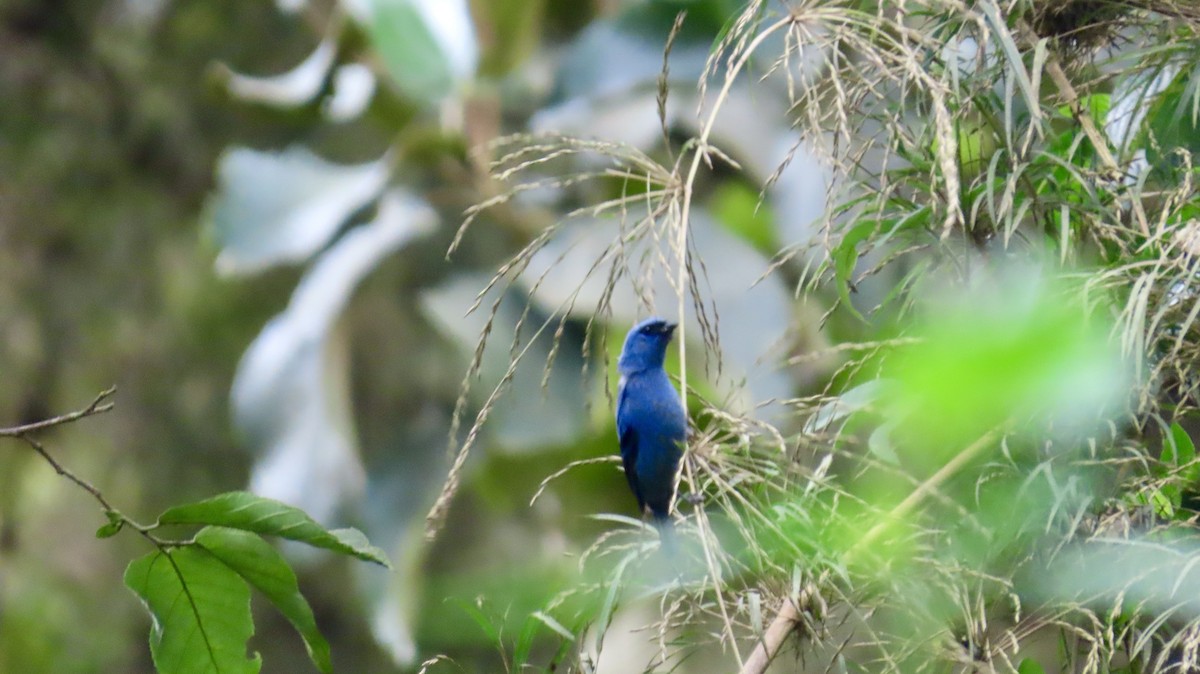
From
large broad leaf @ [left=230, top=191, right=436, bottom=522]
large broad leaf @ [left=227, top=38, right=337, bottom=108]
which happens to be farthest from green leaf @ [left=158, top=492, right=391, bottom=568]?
large broad leaf @ [left=227, top=38, right=337, bottom=108]

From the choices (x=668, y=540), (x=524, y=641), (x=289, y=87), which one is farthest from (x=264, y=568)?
(x=289, y=87)

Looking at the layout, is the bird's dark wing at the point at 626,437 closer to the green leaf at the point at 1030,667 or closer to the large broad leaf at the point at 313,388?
the green leaf at the point at 1030,667

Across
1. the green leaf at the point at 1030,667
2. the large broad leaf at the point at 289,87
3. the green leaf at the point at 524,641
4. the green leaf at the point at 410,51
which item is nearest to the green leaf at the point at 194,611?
the green leaf at the point at 524,641

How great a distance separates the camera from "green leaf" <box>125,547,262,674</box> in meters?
1.08

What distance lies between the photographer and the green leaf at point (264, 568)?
1064 mm

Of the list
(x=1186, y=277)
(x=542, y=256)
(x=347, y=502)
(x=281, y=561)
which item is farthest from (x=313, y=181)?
(x=1186, y=277)

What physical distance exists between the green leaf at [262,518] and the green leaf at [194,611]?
0.17ft

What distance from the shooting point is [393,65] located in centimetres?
375

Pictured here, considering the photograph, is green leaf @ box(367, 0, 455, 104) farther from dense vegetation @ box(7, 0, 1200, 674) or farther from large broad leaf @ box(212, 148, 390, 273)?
large broad leaf @ box(212, 148, 390, 273)

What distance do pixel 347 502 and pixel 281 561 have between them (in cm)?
237

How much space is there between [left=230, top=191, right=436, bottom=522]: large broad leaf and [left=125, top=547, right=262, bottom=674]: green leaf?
7.19 feet

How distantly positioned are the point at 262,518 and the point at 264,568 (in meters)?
0.06

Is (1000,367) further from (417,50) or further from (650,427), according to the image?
(417,50)

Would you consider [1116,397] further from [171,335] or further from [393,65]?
[171,335]
